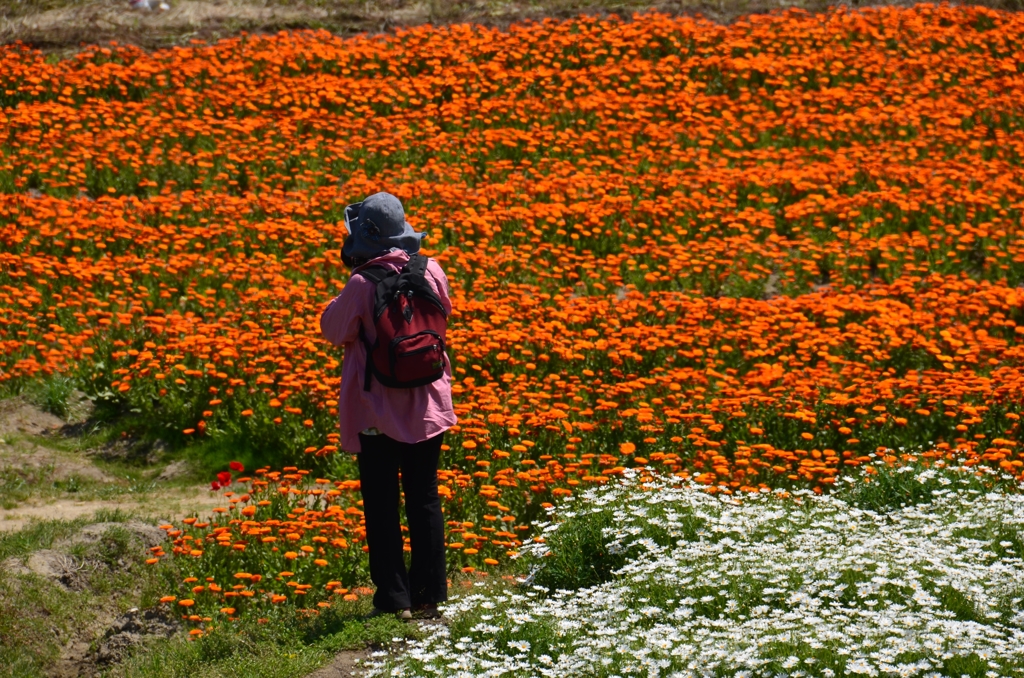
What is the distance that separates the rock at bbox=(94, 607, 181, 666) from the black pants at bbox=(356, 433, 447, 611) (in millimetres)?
1337

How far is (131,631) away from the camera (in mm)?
6387

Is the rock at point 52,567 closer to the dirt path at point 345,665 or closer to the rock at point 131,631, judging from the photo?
the rock at point 131,631

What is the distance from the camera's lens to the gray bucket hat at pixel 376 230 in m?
5.57

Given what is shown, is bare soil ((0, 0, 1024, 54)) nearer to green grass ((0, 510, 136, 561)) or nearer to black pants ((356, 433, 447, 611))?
green grass ((0, 510, 136, 561))

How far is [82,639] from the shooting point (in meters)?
6.51

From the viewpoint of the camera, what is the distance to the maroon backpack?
214 inches

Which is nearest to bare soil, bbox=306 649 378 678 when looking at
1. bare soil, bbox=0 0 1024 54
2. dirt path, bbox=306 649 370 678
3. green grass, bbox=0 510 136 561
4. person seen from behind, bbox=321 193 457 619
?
dirt path, bbox=306 649 370 678

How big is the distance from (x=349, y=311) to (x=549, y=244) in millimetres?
5969

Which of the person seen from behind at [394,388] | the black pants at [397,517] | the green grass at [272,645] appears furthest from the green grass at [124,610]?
the person seen from behind at [394,388]

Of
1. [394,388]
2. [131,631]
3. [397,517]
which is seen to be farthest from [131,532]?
[394,388]

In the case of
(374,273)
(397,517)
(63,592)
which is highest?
(374,273)

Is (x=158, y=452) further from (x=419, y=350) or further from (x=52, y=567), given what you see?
(x=419, y=350)

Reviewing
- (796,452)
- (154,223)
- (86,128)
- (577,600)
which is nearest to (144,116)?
(86,128)

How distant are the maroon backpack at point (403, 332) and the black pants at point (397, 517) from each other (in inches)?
11.8
